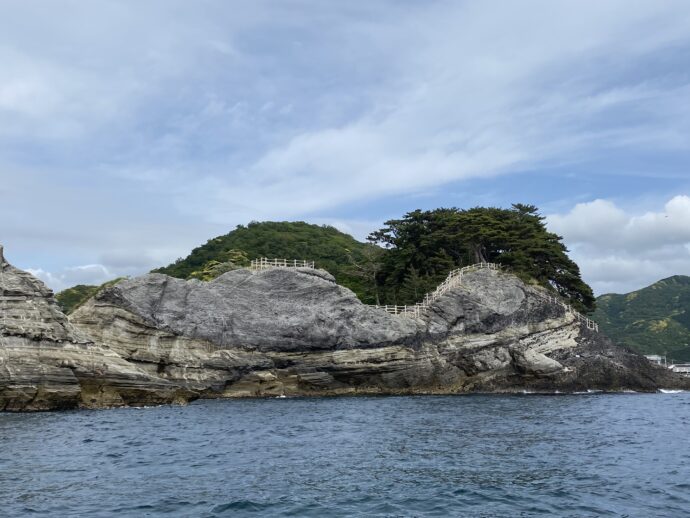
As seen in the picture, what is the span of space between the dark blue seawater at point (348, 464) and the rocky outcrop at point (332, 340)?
13036 millimetres

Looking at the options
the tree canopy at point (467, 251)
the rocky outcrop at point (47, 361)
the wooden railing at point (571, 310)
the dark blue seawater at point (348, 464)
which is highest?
the tree canopy at point (467, 251)

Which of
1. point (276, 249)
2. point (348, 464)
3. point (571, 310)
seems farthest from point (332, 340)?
point (276, 249)

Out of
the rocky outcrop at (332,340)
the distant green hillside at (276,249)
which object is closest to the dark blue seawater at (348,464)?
the rocky outcrop at (332,340)

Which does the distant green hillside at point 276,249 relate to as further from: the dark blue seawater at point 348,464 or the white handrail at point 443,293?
the dark blue seawater at point 348,464

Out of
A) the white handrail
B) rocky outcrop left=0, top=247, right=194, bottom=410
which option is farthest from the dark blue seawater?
the white handrail

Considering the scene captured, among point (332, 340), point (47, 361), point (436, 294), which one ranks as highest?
point (436, 294)

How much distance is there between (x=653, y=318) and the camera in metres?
150

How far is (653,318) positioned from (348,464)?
145770mm

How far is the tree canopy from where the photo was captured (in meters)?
65.6

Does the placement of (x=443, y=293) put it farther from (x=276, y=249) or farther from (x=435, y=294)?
(x=276, y=249)

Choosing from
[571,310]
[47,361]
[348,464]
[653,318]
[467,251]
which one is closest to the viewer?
[348,464]

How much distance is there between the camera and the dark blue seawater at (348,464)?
16406mm

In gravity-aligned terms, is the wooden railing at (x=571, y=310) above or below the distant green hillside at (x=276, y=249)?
below

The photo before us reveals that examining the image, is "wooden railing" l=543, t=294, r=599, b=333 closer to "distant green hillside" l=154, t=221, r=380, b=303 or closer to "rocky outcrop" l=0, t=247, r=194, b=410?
"distant green hillside" l=154, t=221, r=380, b=303
